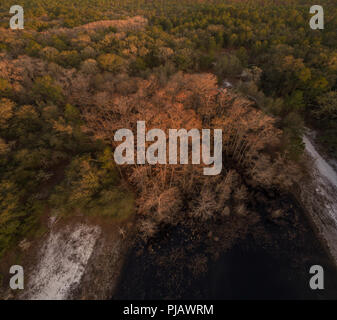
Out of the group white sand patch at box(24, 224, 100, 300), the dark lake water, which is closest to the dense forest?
white sand patch at box(24, 224, 100, 300)

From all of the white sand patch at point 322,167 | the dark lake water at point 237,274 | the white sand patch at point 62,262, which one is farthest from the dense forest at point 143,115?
the dark lake water at point 237,274

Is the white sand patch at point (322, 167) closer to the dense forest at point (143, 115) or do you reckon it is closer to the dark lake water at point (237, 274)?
the dense forest at point (143, 115)

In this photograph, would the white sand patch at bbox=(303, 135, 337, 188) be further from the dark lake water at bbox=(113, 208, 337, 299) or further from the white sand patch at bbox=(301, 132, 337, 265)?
the dark lake water at bbox=(113, 208, 337, 299)

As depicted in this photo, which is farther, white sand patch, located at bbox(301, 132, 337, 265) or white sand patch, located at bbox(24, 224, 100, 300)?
white sand patch, located at bbox(301, 132, 337, 265)

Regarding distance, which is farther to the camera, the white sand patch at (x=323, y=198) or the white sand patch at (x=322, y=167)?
the white sand patch at (x=322, y=167)

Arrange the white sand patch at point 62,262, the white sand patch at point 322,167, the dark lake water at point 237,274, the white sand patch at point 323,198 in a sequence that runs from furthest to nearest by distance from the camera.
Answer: the white sand patch at point 322,167, the white sand patch at point 323,198, the dark lake water at point 237,274, the white sand patch at point 62,262
